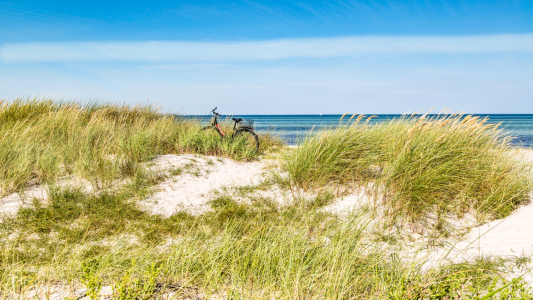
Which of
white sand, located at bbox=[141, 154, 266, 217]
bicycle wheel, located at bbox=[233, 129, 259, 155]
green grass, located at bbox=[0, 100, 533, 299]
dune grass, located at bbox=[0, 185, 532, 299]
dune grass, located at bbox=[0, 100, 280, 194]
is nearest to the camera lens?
dune grass, located at bbox=[0, 185, 532, 299]

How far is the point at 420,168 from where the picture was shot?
14.3ft

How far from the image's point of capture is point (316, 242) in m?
3.03

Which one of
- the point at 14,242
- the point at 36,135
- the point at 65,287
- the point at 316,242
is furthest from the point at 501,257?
the point at 36,135

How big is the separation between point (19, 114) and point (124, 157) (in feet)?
15.8

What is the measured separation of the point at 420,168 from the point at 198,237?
2989 mm

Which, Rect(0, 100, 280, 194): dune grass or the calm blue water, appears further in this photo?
the calm blue water

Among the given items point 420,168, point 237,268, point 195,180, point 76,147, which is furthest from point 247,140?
point 237,268

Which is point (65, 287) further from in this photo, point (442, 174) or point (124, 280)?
point (442, 174)

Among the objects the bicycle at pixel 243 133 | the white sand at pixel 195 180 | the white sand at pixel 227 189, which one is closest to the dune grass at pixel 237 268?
the white sand at pixel 227 189

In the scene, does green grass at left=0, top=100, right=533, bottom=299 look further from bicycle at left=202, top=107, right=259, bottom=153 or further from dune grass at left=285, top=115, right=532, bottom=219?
bicycle at left=202, top=107, right=259, bottom=153

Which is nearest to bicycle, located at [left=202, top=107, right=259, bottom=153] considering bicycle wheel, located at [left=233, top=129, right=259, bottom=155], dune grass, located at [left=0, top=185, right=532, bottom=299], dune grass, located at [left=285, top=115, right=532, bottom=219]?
bicycle wheel, located at [left=233, top=129, right=259, bottom=155]

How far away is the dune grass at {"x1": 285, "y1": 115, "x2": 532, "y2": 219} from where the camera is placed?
439cm

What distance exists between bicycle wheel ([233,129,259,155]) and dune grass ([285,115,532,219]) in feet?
8.66

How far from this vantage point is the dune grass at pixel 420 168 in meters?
4.39
